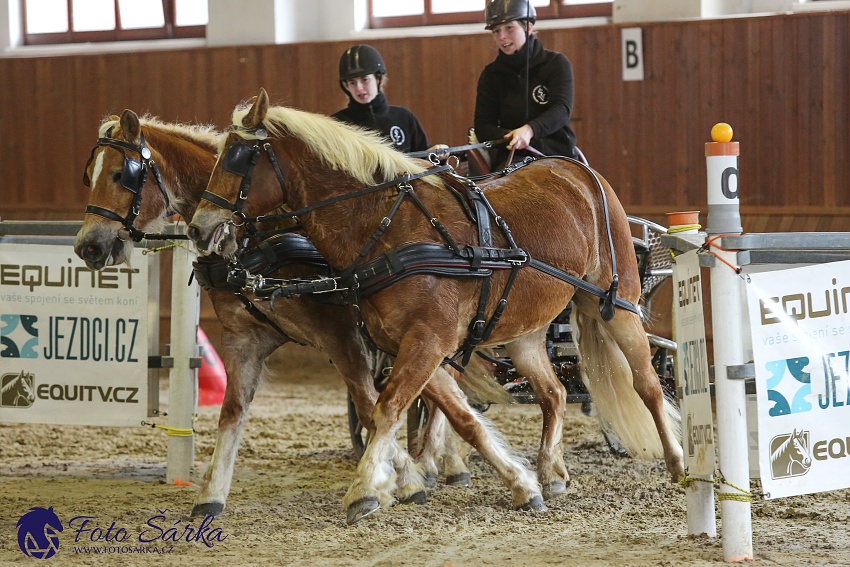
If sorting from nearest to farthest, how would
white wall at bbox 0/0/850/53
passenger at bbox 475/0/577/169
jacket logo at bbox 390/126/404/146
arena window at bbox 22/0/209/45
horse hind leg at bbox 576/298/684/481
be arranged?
horse hind leg at bbox 576/298/684/481, passenger at bbox 475/0/577/169, jacket logo at bbox 390/126/404/146, white wall at bbox 0/0/850/53, arena window at bbox 22/0/209/45

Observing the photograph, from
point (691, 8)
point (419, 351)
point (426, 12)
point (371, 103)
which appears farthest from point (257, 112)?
point (426, 12)

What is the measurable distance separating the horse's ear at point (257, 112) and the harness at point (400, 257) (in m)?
0.03

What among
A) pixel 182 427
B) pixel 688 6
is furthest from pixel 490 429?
pixel 688 6

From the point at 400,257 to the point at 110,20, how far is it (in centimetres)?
796

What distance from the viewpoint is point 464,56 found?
30.1ft

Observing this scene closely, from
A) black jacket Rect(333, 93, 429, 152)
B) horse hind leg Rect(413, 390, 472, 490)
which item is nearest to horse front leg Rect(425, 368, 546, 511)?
horse hind leg Rect(413, 390, 472, 490)

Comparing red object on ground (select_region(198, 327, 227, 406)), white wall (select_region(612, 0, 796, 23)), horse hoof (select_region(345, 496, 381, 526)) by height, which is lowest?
red object on ground (select_region(198, 327, 227, 406))

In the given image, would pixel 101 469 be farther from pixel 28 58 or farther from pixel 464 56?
pixel 28 58

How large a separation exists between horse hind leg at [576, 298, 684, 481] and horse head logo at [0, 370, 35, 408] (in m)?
2.85

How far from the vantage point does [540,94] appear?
4969 mm

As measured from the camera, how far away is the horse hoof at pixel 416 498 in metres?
4.30

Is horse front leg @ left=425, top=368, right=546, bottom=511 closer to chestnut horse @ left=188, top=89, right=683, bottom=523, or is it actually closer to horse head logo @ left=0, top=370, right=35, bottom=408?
chestnut horse @ left=188, top=89, right=683, bottom=523

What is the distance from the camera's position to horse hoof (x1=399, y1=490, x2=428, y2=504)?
14.1ft

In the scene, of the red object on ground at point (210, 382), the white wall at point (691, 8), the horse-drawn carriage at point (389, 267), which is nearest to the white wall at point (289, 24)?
the white wall at point (691, 8)
